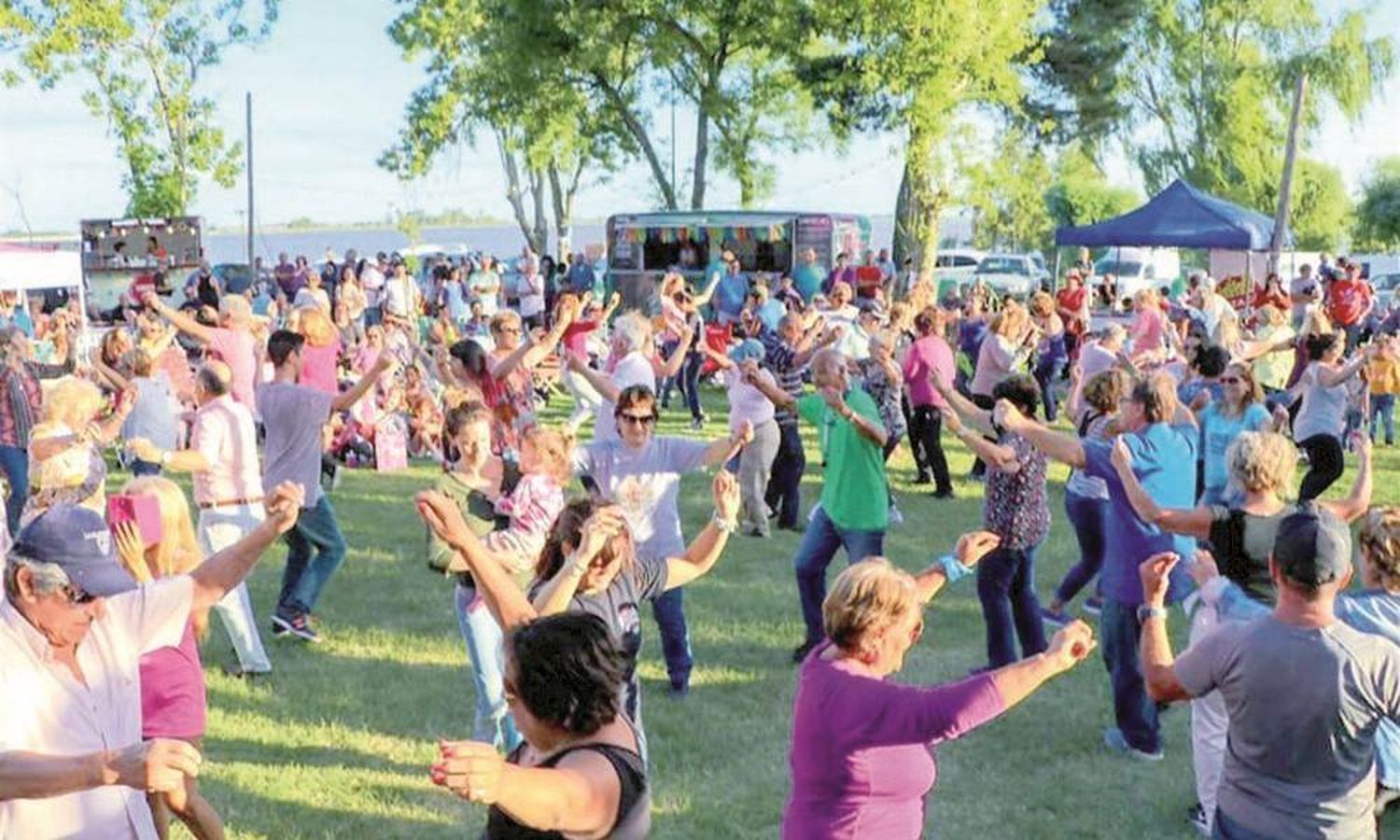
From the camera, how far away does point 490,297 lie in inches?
1017

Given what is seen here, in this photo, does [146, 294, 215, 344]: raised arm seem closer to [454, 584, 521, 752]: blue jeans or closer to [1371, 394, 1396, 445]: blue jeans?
[454, 584, 521, 752]: blue jeans

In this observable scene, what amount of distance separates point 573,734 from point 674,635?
171 inches

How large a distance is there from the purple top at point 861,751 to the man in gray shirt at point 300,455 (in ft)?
15.4

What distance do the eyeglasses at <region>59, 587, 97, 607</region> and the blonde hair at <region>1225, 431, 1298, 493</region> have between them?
371cm

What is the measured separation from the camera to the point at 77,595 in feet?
10.5

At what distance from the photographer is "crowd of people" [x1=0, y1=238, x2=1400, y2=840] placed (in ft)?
10.3

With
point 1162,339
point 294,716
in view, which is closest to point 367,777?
point 294,716

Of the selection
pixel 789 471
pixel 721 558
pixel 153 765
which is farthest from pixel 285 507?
pixel 789 471

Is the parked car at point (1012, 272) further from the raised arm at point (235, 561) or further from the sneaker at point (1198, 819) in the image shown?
the raised arm at point (235, 561)

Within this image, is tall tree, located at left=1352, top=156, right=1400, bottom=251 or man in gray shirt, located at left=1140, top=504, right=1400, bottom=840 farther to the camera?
tall tree, located at left=1352, top=156, right=1400, bottom=251

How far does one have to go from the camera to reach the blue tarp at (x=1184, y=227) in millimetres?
19562

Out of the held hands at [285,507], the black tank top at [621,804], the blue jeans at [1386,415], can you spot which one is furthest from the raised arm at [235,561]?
the blue jeans at [1386,415]

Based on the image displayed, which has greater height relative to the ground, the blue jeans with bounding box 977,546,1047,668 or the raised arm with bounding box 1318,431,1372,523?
the raised arm with bounding box 1318,431,1372,523

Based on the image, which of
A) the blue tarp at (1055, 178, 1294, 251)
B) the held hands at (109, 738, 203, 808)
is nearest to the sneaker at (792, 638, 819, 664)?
the held hands at (109, 738, 203, 808)
